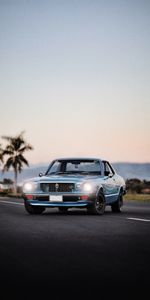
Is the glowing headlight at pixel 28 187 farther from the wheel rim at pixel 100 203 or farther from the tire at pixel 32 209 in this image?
the wheel rim at pixel 100 203

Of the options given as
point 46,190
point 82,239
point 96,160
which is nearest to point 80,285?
point 82,239

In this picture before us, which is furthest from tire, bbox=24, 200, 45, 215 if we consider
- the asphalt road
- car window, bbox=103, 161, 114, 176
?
the asphalt road

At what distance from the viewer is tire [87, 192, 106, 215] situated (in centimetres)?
1414

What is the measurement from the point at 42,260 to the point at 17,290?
5.38ft

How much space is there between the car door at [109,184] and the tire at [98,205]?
35 centimetres

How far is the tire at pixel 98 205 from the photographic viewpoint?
14141 millimetres

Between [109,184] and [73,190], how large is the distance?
148cm

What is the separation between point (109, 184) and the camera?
605 inches

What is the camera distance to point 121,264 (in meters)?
6.23

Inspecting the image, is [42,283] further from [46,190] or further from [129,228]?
[46,190]

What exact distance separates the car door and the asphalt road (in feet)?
13.1

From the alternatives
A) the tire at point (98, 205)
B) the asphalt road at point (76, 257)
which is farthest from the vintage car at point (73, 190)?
the asphalt road at point (76, 257)

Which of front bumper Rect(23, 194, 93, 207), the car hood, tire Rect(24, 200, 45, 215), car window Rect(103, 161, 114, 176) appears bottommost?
tire Rect(24, 200, 45, 215)

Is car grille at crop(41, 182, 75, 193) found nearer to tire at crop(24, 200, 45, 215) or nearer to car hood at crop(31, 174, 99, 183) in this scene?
car hood at crop(31, 174, 99, 183)
